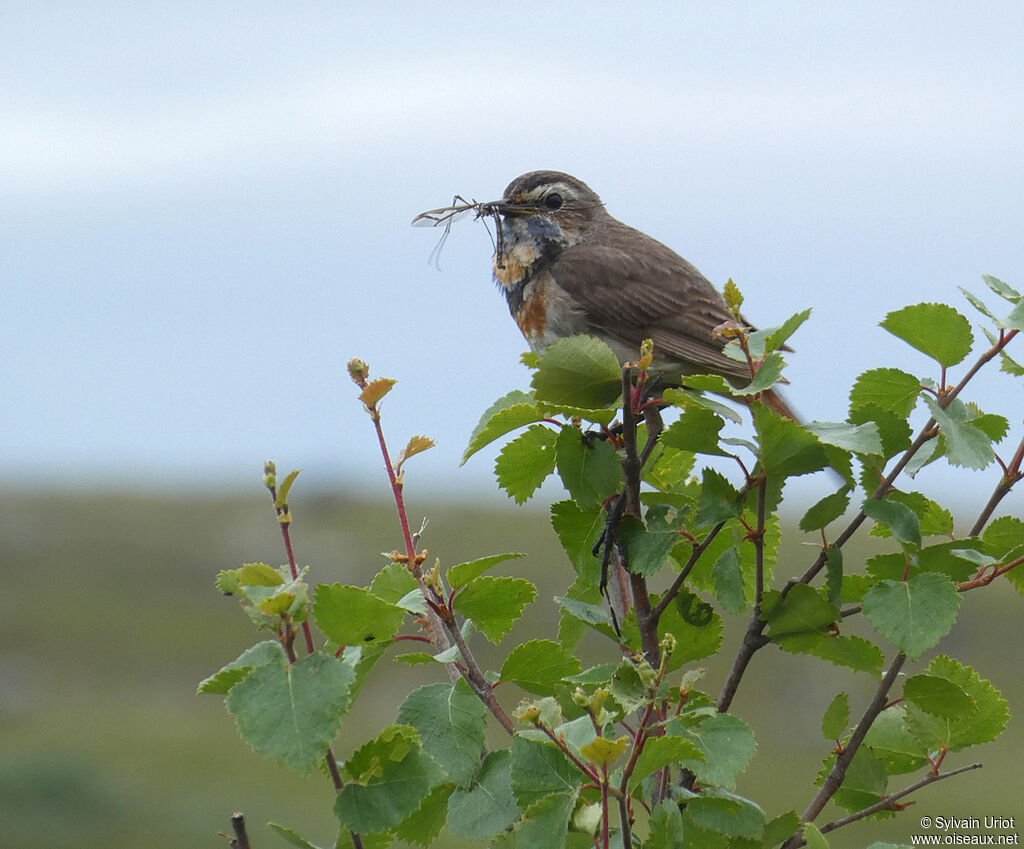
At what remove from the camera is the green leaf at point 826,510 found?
10.2 ft

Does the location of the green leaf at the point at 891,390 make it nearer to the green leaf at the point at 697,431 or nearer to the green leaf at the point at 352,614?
the green leaf at the point at 697,431

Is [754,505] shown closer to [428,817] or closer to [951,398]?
[951,398]

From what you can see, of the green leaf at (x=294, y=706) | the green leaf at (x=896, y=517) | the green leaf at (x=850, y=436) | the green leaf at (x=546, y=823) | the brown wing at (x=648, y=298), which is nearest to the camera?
the green leaf at (x=294, y=706)

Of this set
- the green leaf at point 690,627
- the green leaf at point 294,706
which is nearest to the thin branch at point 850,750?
the green leaf at point 690,627

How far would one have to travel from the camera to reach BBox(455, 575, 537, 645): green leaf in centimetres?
329

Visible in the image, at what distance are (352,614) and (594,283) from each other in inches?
160

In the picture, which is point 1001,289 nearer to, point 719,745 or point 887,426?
point 887,426

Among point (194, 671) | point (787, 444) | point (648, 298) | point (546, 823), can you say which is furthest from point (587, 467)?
point (194, 671)

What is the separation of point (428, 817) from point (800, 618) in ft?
3.47

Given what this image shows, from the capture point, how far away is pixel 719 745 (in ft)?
9.73

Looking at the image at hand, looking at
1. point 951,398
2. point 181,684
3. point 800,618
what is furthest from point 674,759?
point 181,684

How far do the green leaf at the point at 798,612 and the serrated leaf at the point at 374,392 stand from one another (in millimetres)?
1101

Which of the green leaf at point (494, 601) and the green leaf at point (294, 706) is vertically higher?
the green leaf at point (494, 601)

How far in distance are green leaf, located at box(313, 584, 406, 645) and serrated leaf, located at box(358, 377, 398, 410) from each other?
561mm
